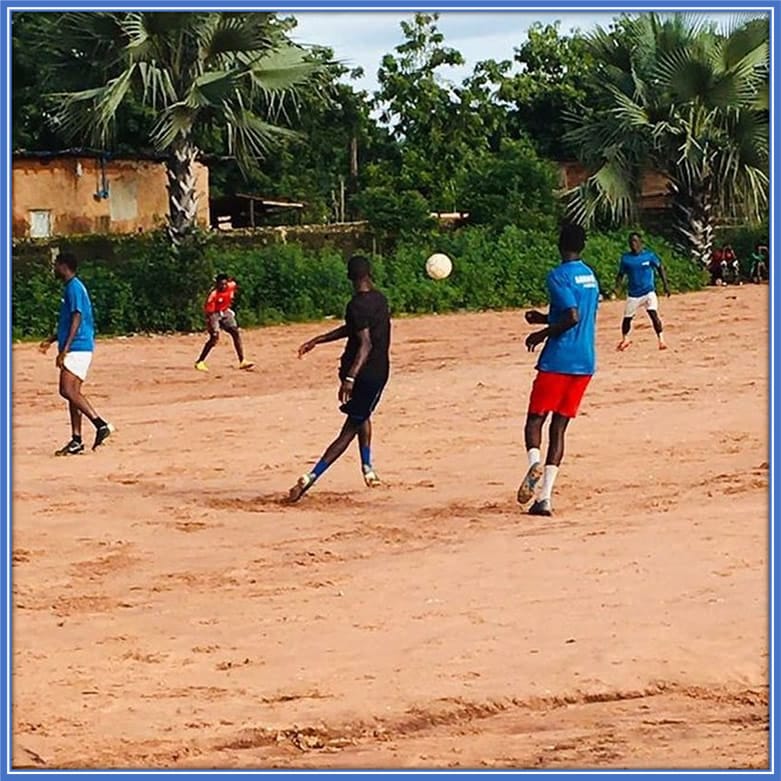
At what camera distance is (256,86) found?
88.0 feet

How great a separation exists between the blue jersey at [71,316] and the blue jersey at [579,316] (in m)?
4.01

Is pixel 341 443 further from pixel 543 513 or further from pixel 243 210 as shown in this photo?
pixel 243 210

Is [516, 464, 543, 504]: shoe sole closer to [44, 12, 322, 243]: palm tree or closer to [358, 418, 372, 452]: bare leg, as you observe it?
[358, 418, 372, 452]: bare leg

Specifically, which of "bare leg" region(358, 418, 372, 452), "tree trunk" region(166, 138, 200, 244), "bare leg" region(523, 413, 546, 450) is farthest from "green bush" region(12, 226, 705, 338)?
"bare leg" region(523, 413, 546, 450)

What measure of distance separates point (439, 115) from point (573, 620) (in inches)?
1255

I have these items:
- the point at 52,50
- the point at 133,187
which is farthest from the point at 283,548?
the point at 133,187

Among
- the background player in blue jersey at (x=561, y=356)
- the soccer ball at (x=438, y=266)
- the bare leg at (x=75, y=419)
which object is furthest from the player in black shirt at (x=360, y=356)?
the soccer ball at (x=438, y=266)

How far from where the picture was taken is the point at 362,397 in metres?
11.1

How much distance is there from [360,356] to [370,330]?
0.18m

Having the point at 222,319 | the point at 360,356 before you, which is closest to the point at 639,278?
the point at 222,319

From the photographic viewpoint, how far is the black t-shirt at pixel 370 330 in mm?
11008

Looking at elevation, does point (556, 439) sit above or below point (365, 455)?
above

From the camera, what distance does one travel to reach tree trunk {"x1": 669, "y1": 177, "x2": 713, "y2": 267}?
34.3m

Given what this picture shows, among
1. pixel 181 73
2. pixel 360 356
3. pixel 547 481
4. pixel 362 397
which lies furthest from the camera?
pixel 181 73
